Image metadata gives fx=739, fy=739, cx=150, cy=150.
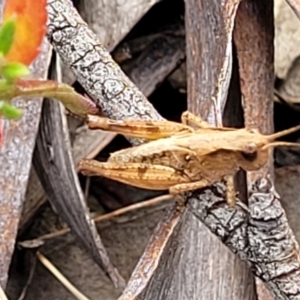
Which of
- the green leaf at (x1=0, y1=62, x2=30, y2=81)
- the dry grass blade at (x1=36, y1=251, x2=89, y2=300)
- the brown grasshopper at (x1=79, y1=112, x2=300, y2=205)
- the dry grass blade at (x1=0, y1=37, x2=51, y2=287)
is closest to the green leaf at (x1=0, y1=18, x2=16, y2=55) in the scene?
the green leaf at (x1=0, y1=62, x2=30, y2=81)

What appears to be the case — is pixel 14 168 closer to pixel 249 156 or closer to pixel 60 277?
pixel 60 277

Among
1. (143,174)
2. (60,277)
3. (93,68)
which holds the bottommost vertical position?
(60,277)

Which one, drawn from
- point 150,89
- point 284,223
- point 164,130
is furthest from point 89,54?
point 150,89

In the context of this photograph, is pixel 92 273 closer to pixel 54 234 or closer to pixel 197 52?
pixel 54 234

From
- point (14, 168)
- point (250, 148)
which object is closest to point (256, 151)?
point (250, 148)

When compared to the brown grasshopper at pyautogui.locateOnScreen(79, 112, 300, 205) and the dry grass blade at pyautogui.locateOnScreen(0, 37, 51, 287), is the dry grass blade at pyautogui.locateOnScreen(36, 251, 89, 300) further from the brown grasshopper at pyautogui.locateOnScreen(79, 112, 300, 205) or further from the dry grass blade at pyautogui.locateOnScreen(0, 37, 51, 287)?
the brown grasshopper at pyautogui.locateOnScreen(79, 112, 300, 205)

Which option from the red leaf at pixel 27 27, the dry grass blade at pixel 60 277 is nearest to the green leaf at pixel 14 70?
the red leaf at pixel 27 27

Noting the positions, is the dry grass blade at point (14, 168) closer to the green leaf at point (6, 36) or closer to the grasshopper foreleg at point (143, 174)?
the grasshopper foreleg at point (143, 174)
